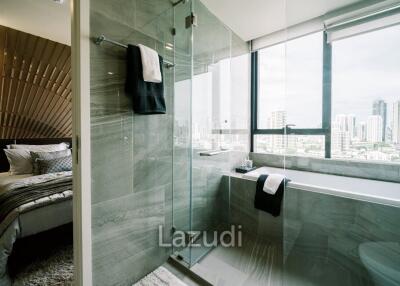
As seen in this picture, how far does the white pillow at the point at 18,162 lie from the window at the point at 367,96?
4063 millimetres

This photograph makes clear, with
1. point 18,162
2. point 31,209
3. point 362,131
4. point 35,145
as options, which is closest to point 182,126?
point 31,209

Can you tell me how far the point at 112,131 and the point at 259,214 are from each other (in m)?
1.69

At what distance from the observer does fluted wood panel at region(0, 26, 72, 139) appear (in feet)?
8.54

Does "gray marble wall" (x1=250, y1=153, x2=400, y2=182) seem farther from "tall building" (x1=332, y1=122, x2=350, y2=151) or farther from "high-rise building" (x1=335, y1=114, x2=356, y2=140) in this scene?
"high-rise building" (x1=335, y1=114, x2=356, y2=140)

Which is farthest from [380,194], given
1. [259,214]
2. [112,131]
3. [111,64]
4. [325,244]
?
[111,64]

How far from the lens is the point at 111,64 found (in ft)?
4.42

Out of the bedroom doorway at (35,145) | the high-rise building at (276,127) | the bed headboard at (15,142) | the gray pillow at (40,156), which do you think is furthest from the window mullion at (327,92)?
the bed headboard at (15,142)

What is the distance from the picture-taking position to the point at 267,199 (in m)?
1.96

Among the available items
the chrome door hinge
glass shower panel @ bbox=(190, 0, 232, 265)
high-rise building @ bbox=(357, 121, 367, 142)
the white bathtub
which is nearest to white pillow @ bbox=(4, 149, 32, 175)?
glass shower panel @ bbox=(190, 0, 232, 265)

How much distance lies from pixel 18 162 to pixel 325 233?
12.4ft

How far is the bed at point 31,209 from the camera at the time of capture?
Answer: 1.55 m

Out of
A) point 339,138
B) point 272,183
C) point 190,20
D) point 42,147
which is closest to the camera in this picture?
point 190,20

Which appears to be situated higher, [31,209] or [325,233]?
[31,209]

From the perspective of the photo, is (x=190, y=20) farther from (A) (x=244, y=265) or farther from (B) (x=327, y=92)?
(A) (x=244, y=265)
